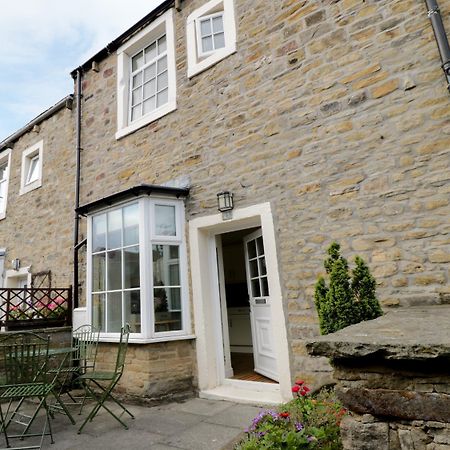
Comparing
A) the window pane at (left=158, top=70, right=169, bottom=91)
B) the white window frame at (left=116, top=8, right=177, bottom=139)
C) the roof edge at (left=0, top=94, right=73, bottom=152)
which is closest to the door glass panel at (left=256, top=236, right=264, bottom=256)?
the white window frame at (left=116, top=8, right=177, bottom=139)

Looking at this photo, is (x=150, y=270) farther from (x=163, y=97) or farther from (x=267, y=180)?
(x=163, y=97)

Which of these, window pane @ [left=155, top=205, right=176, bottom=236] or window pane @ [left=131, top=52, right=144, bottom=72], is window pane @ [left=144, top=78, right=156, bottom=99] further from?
window pane @ [left=155, top=205, right=176, bottom=236]

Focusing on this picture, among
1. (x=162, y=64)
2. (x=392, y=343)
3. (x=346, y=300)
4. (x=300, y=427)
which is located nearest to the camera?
(x=392, y=343)

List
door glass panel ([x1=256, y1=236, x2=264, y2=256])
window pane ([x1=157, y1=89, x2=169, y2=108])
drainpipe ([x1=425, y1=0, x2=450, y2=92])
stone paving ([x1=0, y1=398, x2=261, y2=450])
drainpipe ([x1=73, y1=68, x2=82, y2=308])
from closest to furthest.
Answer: stone paving ([x1=0, y1=398, x2=261, y2=450])
drainpipe ([x1=425, y1=0, x2=450, y2=92])
door glass panel ([x1=256, y1=236, x2=264, y2=256])
window pane ([x1=157, y1=89, x2=169, y2=108])
drainpipe ([x1=73, y1=68, x2=82, y2=308])

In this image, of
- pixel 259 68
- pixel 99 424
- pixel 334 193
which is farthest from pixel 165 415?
pixel 259 68

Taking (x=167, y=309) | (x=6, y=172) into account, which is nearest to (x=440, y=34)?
(x=167, y=309)

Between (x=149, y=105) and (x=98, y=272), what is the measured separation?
307 cm

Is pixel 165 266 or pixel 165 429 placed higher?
pixel 165 266

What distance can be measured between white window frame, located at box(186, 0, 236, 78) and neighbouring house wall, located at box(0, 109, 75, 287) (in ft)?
11.3

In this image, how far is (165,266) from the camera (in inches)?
188

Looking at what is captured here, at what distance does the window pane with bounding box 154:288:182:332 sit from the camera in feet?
14.8

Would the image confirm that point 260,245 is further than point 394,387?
Yes

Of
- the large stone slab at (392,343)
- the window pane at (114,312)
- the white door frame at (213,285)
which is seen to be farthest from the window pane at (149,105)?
the large stone slab at (392,343)

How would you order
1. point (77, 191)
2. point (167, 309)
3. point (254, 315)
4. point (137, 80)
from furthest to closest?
point (77, 191)
point (137, 80)
point (254, 315)
point (167, 309)
